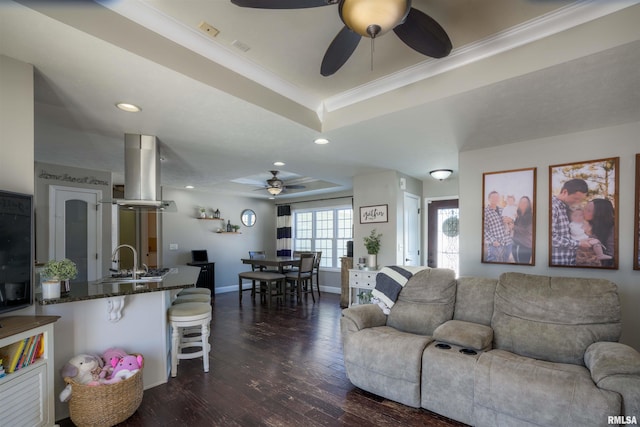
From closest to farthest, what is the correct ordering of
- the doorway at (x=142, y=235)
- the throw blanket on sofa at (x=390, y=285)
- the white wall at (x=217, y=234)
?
the throw blanket on sofa at (x=390, y=285) < the white wall at (x=217, y=234) < the doorway at (x=142, y=235)

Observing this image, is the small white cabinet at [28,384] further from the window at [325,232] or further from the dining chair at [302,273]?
the window at [325,232]

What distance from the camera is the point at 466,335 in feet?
7.91

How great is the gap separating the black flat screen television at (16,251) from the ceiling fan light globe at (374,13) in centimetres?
212

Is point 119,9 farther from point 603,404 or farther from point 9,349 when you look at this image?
point 603,404

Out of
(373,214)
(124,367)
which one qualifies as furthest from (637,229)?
(124,367)

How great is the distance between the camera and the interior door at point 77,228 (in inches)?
184

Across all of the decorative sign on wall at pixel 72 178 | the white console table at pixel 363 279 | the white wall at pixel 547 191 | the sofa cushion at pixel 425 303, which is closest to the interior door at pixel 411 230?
the white console table at pixel 363 279

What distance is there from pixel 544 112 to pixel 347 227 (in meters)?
5.07

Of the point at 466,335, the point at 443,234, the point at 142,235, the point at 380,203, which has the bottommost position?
the point at 466,335

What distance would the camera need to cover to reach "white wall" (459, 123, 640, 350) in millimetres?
2896

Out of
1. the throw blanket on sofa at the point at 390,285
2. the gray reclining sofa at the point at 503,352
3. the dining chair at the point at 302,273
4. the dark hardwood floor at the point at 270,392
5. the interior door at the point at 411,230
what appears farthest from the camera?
the dining chair at the point at 302,273

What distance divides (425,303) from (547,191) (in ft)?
5.92

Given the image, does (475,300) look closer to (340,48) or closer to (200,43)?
(340,48)

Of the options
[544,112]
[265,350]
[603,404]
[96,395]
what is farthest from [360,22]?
[265,350]
